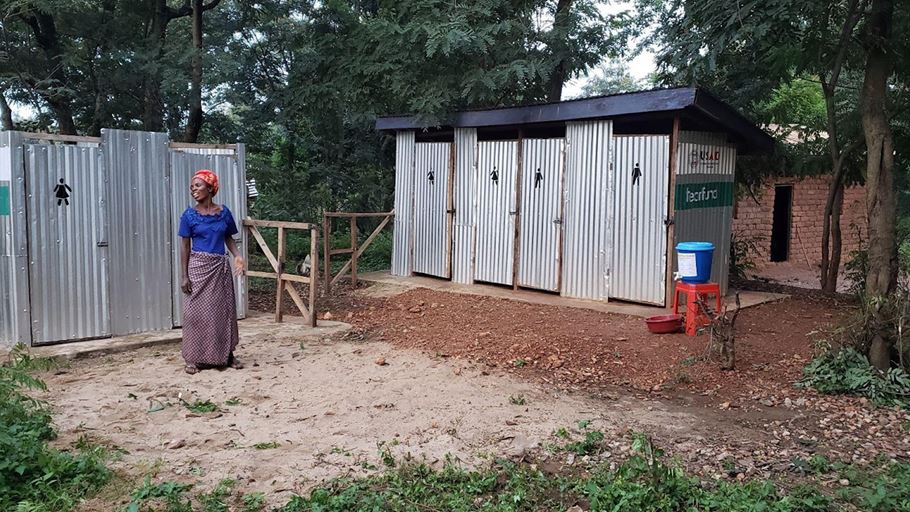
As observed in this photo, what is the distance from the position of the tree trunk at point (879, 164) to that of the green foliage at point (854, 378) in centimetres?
17

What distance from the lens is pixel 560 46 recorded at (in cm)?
1220

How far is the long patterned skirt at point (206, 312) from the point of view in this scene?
6293mm

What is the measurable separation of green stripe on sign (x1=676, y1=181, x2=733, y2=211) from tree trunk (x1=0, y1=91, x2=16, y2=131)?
11.3 m

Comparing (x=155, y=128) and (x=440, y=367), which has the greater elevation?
(x=155, y=128)

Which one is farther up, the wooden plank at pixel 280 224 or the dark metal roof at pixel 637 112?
the dark metal roof at pixel 637 112

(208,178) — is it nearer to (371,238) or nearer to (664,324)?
(664,324)

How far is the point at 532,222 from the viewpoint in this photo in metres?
10.6

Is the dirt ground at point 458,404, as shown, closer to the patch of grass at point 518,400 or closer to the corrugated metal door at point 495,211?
the patch of grass at point 518,400

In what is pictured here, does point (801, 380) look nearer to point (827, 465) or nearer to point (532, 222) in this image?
point (827, 465)

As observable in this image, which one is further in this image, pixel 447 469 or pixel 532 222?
pixel 532 222

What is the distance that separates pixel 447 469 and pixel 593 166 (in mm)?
6388

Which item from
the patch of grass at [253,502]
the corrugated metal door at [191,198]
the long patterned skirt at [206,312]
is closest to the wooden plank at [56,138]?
the corrugated metal door at [191,198]

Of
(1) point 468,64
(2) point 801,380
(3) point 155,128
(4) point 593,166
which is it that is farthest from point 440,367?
(3) point 155,128

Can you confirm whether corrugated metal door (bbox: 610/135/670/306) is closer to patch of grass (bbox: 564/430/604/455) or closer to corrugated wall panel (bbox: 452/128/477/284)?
corrugated wall panel (bbox: 452/128/477/284)
